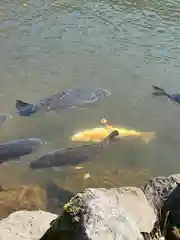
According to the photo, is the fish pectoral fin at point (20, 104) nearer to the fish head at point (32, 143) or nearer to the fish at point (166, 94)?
the fish head at point (32, 143)

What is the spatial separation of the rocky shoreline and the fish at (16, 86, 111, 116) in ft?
5.15

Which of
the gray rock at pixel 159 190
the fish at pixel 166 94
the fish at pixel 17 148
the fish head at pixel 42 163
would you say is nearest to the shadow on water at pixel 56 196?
the fish head at pixel 42 163

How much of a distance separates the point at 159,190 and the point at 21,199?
1700 mm

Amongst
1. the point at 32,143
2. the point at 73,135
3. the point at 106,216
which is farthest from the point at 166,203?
the point at 73,135

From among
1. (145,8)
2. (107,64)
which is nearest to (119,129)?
(107,64)

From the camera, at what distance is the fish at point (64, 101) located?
7.14 m

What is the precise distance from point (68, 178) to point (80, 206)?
9.28ft

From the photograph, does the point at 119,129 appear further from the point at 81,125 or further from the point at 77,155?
the point at 77,155

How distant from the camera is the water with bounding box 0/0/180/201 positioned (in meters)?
6.66

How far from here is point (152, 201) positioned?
15.7 feet

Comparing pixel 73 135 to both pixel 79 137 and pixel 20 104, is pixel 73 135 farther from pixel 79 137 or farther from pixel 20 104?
pixel 20 104

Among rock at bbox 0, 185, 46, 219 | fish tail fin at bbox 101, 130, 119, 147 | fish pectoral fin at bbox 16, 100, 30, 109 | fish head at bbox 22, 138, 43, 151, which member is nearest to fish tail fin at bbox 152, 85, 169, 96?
fish tail fin at bbox 101, 130, 119, 147

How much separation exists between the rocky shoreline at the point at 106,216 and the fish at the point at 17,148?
477mm

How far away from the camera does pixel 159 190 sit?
4902 millimetres
